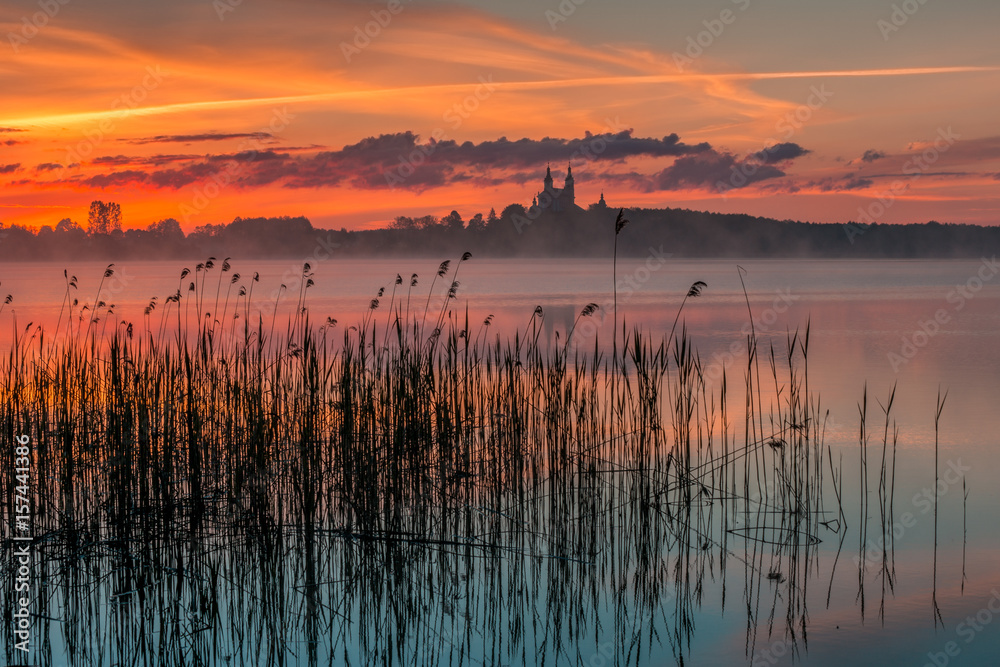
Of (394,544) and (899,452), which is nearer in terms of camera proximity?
(394,544)

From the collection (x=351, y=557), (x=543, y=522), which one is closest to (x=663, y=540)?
(x=543, y=522)

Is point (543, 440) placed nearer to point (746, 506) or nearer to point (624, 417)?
point (624, 417)

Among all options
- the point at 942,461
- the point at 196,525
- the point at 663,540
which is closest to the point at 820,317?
the point at 942,461

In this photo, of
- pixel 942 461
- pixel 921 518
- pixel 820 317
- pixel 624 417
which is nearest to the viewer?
pixel 921 518

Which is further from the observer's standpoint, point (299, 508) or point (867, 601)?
point (299, 508)

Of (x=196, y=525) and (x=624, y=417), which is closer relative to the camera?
(x=196, y=525)

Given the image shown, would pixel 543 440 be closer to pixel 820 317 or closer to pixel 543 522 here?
pixel 543 522

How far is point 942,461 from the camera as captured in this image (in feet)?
26.6

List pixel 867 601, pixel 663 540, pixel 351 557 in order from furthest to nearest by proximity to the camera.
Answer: pixel 663 540 < pixel 351 557 < pixel 867 601

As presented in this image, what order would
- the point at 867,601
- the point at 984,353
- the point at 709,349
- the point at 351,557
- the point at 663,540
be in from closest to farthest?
the point at 867,601, the point at 351,557, the point at 663,540, the point at 984,353, the point at 709,349

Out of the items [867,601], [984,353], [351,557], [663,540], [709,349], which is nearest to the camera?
[867,601]

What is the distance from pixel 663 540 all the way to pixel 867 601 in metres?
1.41

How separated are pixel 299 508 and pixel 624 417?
169 inches

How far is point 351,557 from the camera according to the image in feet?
17.9
